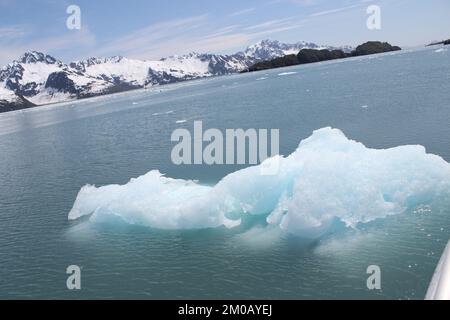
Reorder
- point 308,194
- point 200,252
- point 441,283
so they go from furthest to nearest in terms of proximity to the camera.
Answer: point 308,194
point 200,252
point 441,283

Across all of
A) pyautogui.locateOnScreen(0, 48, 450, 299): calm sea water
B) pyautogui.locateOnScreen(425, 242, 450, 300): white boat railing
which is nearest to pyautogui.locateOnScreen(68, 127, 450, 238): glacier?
pyautogui.locateOnScreen(0, 48, 450, 299): calm sea water

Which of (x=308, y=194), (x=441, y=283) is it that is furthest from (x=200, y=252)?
(x=441, y=283)

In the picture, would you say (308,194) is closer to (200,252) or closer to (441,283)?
(200,252)

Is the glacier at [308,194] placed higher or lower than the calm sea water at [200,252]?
higher

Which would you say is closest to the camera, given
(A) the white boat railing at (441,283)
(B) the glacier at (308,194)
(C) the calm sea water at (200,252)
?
(A) the white boat railing at (441,283)

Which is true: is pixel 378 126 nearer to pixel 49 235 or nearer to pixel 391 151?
pixel 391 151

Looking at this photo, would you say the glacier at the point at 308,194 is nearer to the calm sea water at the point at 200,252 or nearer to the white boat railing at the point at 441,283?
the calm sea water at the point at 200,252

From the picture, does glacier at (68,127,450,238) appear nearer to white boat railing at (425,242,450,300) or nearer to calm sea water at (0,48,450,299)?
calm sea water at (0,48,450,299)

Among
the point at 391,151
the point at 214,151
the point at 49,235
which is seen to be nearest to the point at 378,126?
the point at 214,151

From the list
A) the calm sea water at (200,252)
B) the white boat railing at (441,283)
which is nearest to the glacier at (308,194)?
the calm sea water at (200,252)
